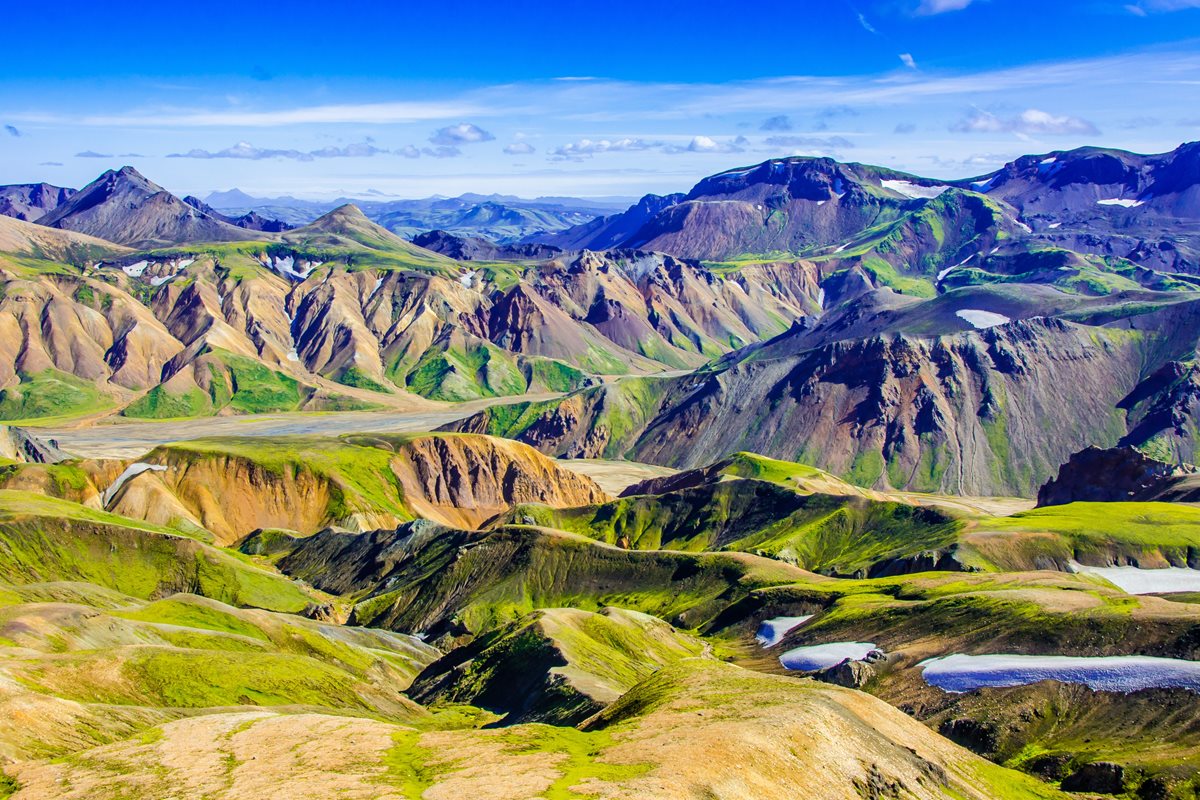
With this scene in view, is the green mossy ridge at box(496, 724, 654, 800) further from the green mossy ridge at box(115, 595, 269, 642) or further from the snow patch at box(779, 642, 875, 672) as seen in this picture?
the green mossy ridge at box(115, 595, 269, 642)

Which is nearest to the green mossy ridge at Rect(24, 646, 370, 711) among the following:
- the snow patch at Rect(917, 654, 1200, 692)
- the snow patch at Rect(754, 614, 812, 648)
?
the snow patch at Rect(754, 614, 812, 648)

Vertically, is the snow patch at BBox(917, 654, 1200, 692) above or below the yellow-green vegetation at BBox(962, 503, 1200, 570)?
above

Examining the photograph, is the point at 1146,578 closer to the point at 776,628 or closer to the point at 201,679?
the point at 776,628

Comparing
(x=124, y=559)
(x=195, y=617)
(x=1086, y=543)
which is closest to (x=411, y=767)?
(x=195, y=617)

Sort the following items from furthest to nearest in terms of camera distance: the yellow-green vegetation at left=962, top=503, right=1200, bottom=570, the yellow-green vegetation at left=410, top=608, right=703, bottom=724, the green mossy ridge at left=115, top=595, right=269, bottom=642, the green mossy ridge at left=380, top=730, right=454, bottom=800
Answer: the yellow-green vegetation at left=962, top=503, right=1200, bottom=570 < the green mossy ridge at left=115, top=595, right=269, bottom=642 < the yellow-green vegetation at left=410, top=608, right=703, bottom=724 < the green mossy ridge at left=380, top=730, right=454, bottom=800

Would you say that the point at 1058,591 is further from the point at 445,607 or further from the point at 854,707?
the point at 445,607

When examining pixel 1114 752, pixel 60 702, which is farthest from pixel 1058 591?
pixel 60 702
